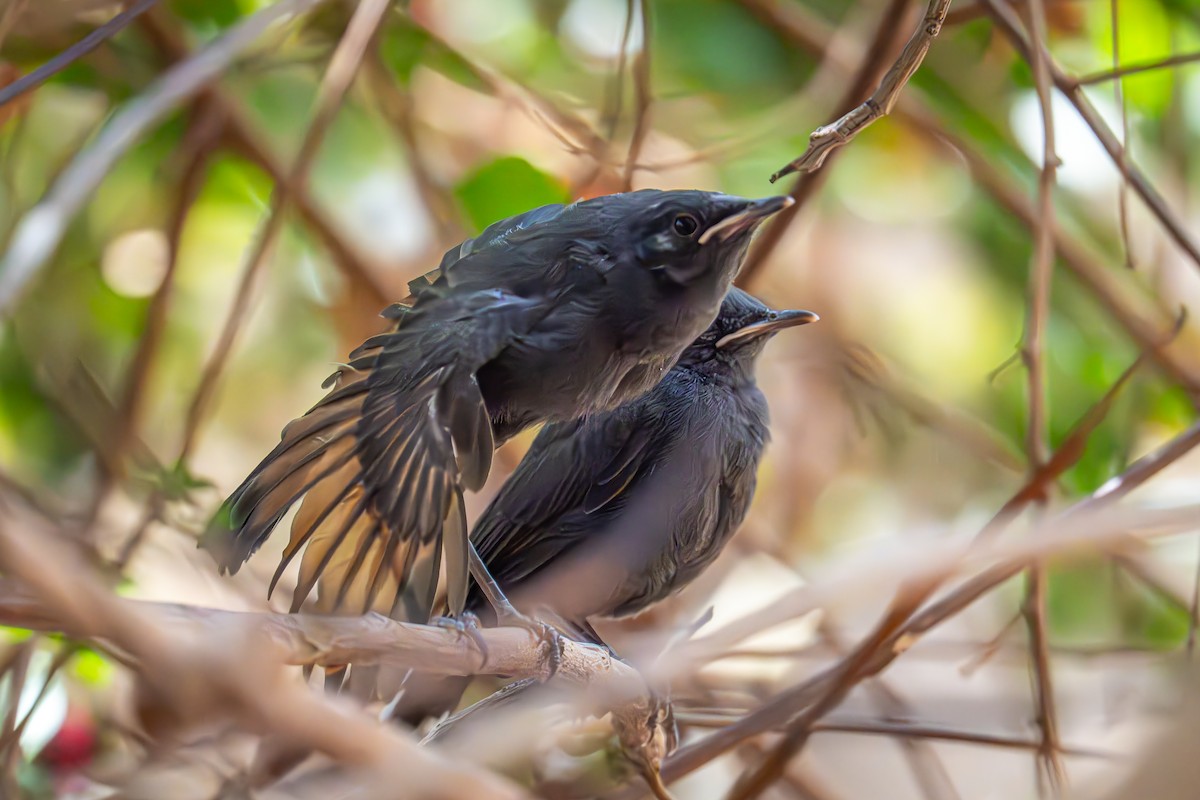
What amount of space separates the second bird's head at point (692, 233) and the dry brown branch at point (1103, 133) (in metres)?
1.12

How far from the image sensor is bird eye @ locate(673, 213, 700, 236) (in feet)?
6.09

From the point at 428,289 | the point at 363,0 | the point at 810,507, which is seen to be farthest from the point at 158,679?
the point at 810,507

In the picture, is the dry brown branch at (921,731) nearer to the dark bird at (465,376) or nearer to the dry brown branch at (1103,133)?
the dry brown branch at (1103,133)

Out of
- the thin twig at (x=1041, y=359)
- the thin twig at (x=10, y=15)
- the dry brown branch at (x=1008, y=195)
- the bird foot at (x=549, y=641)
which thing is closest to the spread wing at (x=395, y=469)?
the bird foot at (x=549, y=641)

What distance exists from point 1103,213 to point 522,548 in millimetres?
2872

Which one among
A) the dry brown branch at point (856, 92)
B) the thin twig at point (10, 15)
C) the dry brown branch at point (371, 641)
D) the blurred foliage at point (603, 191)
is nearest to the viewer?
the dry brown branch at point (371, 641)

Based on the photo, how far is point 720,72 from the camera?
3896mm

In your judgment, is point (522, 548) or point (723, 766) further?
point (723, 766)

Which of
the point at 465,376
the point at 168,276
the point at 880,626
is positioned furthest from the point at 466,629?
the point at 168,276

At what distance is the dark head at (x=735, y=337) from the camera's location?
2.78m

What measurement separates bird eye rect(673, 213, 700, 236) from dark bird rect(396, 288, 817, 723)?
2.79 ft

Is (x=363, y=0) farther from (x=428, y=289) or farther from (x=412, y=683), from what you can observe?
(x=412, y=683)

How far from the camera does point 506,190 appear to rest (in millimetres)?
3268

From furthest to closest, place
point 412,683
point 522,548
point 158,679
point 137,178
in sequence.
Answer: point 137,178, point 522,548, point 412,683, point 158,679
